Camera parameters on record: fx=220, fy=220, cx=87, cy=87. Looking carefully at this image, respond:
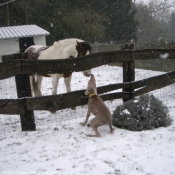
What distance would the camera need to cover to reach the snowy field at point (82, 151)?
113 inches

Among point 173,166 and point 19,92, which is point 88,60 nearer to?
point 19,92

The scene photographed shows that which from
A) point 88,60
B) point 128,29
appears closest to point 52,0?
point 128,29

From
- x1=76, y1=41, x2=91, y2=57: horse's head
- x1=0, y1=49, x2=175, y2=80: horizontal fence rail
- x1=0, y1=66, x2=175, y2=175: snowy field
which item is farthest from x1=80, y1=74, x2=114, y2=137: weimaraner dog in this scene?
x1=76, y1=41, x2=91, y2=57: horse's head

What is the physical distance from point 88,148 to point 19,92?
1.73 m

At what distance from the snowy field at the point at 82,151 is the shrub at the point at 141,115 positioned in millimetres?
135

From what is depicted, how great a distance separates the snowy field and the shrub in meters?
0.14

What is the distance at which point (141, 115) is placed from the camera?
4.15m

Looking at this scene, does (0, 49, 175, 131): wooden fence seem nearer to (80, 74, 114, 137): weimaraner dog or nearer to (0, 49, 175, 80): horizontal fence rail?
(0, 49, 175, 80): horizontal fence rail

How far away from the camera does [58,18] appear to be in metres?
22.1

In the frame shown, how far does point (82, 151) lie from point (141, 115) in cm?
145

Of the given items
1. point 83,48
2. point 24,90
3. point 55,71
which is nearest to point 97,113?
point 55,71

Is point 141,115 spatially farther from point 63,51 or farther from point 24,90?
point 63,51

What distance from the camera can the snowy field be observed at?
2879 millimetres

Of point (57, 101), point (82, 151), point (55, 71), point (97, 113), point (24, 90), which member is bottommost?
point (82, 151)
